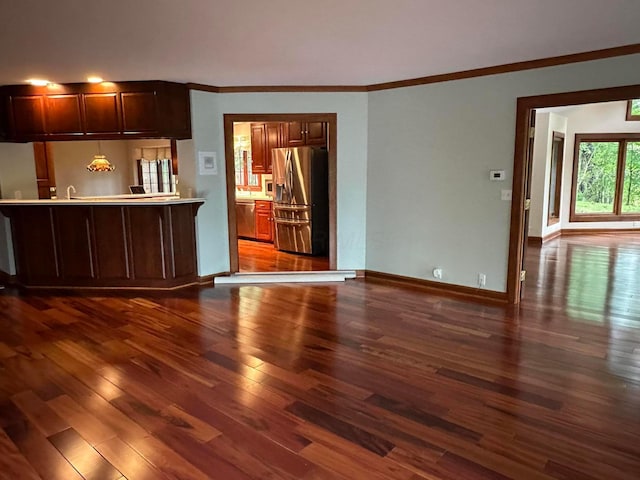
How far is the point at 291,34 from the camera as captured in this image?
10.6ft

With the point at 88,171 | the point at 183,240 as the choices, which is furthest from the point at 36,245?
the point at 88,171

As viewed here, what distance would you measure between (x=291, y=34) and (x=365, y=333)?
7.74 ft

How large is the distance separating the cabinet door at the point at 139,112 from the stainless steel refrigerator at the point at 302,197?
89.7 inches

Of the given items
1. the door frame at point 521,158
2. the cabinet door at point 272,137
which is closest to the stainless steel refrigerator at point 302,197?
the cabinet door at point 272,137

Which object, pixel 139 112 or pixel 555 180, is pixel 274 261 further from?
pixel 555 180

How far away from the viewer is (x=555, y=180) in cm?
900

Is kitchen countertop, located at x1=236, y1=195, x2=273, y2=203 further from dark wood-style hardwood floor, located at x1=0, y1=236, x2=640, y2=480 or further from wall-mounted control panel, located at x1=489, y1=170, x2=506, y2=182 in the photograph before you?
wall-mounted control panel, located at x1=489, y1=170, x2=506, y2=182

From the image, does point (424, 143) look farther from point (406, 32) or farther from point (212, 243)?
point (212, 243)

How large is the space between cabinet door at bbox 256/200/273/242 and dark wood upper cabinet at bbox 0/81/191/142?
289cm

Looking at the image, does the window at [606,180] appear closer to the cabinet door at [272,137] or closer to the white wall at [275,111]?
the white wall at [275,111]

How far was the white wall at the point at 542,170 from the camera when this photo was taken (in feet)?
26.7

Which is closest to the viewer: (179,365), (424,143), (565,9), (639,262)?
(565,9)

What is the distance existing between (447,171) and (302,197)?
99.0 inches

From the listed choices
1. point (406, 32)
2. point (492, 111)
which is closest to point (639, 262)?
point (492, 111)
